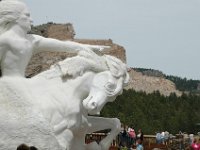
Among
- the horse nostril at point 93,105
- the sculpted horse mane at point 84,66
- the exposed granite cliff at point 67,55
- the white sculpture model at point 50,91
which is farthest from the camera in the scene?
the exposed granite cliff at point 67,55

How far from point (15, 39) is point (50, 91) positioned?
707mm

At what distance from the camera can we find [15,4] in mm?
8328

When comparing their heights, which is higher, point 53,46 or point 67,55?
point 53,46

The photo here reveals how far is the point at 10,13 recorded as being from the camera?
8273 mm

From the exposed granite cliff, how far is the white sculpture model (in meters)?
1.08

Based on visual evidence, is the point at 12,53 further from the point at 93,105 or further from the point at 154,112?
the point at 154,112

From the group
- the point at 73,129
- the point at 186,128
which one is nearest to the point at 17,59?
the point at 73,129

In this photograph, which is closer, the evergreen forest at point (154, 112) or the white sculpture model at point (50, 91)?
the white sculpture model at point (50, 91)

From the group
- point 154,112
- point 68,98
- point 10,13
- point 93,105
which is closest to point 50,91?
point 68,98

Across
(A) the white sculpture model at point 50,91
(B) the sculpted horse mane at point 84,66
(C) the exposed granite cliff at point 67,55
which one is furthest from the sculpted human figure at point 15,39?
(C) the exposed granite cliff at point 67,55

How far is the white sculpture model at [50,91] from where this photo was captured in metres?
7.73

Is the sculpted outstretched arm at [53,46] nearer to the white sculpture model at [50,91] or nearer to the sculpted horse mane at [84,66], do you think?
the white sculpture model at [50,91]

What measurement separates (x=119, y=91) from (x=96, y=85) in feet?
1.08

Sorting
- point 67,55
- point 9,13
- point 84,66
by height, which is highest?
point 9,13
